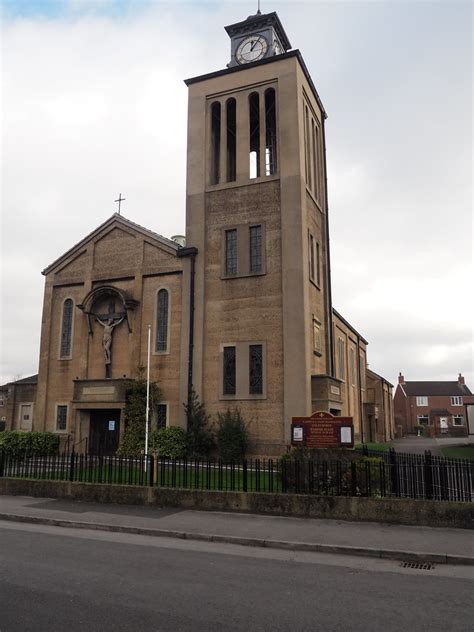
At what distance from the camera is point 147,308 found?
28438 millimetres

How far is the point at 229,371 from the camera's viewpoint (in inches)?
1029

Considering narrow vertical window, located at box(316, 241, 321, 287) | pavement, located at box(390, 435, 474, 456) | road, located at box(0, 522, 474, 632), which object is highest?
narrow vertical window, located at box(316, 241, 321, 287)

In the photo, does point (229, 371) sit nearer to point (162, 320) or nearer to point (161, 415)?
point (161, 415)

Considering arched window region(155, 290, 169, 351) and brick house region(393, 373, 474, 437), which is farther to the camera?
brick house region(393, 373, 474, 437)

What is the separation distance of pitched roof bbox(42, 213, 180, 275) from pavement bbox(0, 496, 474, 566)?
16802mm

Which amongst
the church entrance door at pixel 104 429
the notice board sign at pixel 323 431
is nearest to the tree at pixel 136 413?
the church entrance door at pixel 104 429

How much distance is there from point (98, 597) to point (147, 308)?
72.5ft

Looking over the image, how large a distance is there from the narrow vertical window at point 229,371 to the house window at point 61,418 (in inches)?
368

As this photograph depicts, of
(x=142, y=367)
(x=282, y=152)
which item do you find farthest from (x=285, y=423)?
(x=282, y=152)

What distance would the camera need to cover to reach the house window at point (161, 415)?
26.6 meters

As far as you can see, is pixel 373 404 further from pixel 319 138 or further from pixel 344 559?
pixel 344 559

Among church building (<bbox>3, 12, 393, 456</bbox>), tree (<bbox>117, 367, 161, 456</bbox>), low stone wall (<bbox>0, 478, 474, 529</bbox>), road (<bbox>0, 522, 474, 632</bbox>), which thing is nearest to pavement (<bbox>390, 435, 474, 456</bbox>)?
church building (<bbox>3, 12, 393, 456</bbox>)

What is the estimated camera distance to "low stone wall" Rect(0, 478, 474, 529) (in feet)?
38.6

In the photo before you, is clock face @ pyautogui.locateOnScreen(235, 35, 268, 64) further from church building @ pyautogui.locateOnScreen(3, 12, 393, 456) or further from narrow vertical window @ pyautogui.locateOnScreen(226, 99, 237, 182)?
narrow vertical window @ pyautogui.locateOnScreen(226, 99, 237, 182)
